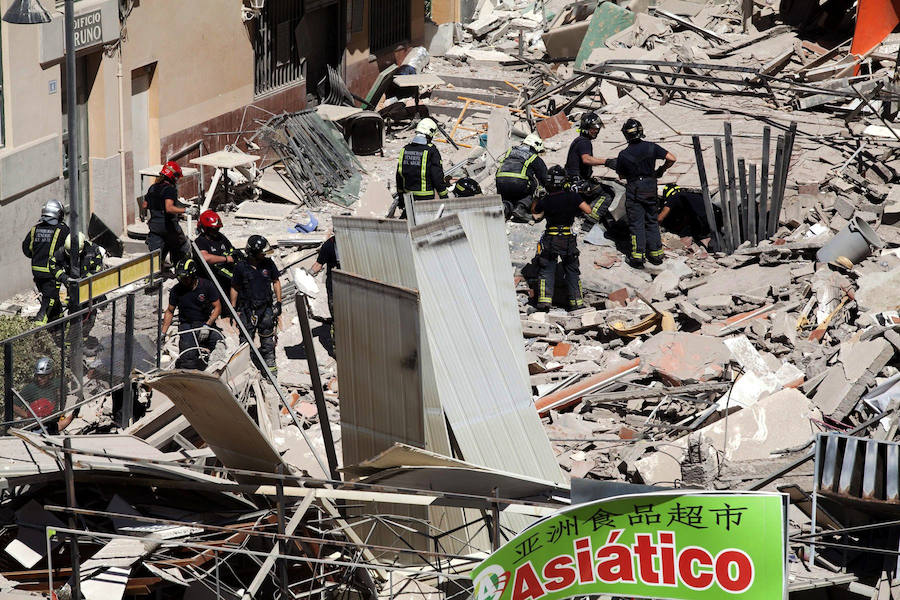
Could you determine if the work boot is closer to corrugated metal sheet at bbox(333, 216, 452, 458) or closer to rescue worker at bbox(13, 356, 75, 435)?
corrugated metal sheet at bbox(333, 216, 452, 458)

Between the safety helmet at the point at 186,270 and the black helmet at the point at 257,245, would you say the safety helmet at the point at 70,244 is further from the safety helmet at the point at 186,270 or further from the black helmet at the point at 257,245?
the black helmet at the point at 257,245

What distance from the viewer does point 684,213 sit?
46.1 feet

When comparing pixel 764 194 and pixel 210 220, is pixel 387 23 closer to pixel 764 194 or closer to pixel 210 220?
pixel 764 194

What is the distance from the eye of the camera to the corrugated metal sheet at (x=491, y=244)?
28.1ft

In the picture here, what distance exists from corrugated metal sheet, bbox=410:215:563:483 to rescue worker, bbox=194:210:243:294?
12.8 feet

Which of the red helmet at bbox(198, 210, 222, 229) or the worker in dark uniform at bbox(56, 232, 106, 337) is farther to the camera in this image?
the red helmet at bbox(198, 210, 222, 229)

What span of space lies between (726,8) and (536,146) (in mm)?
12240

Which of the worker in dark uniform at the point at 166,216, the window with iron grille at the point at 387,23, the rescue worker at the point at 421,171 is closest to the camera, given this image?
the worker in dark uniform at the point at 166,216

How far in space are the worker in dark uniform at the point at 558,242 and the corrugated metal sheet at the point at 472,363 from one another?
4.37 meters

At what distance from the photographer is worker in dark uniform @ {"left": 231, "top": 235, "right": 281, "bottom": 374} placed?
1084 centimetres

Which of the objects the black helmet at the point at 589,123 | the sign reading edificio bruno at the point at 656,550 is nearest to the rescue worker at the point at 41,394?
the sign reading edificio bruno at the point at 656,550

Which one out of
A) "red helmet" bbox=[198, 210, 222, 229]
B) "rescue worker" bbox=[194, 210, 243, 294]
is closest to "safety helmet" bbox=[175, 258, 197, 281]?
"rescue worker" bbox=[194, 210, 243, 294]

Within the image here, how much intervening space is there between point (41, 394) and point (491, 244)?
11.6ft

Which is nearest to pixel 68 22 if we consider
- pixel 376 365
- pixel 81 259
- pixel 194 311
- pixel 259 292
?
pixel 81 259
